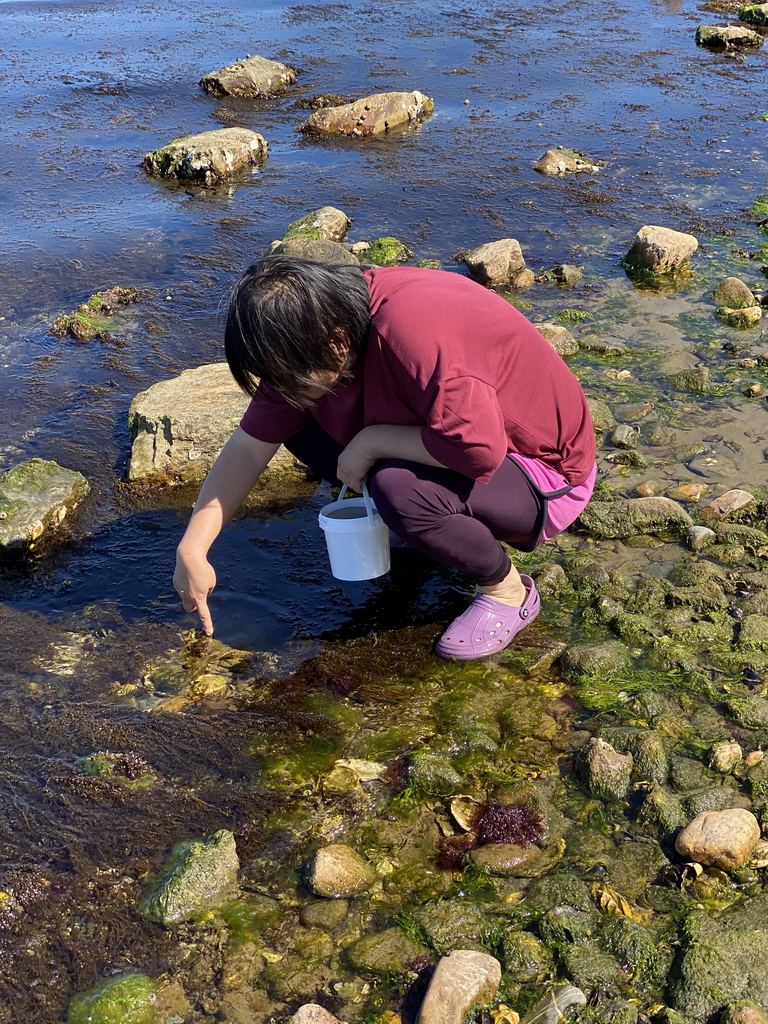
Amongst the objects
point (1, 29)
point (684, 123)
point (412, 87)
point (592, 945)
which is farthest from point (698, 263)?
→ point (1, 29)

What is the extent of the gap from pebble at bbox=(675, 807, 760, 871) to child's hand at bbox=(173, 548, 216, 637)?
1647 millimetres

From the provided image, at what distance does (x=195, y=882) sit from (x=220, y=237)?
5872 millimetres

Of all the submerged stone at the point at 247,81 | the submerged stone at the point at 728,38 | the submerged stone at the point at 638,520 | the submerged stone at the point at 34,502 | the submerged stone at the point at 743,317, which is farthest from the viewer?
the submerged stone at the point at 728,38

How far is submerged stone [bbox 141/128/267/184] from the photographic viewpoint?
28.5 ft

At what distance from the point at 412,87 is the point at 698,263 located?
6.16 meters

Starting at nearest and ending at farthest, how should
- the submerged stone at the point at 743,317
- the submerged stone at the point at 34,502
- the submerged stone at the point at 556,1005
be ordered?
the submerged stone at the point at 556,1005, the submerged stone at the point at 34,502, the submerged stone at the point at 743,317

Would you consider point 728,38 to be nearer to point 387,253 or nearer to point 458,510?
point 387,253

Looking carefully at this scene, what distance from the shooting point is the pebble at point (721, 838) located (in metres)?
2.44

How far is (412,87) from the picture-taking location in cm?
1129

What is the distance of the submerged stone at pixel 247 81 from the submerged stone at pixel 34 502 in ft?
27.8

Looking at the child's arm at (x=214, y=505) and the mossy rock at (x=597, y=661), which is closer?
the child's arm at (x=214, y=505)

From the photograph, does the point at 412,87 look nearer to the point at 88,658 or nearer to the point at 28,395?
the point at 28,395

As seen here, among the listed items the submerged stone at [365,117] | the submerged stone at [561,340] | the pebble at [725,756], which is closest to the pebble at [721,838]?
the pebble at [725,756]

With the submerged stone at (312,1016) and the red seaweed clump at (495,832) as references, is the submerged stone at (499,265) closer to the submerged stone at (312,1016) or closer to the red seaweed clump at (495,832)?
the red seaweed clump at (495,832)
